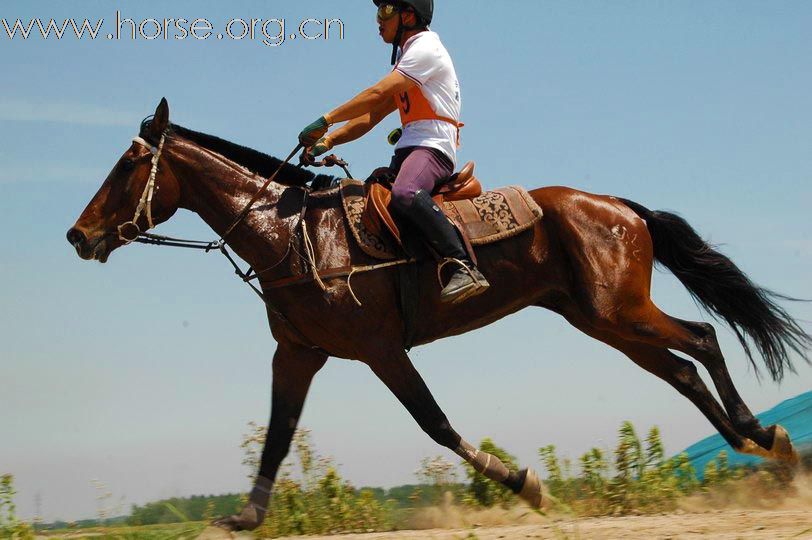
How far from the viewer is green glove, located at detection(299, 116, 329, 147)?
692 centimetres

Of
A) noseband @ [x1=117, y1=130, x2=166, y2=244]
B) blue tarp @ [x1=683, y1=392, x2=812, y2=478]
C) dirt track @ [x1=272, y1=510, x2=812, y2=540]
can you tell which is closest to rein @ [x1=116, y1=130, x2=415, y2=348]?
noseband @ [x1=117, y1=130, x2=166, y2=244]

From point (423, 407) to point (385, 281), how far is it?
854 millimetres

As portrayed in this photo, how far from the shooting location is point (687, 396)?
764 centimetres

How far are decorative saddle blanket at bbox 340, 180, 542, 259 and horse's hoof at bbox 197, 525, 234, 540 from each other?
2.06 meters

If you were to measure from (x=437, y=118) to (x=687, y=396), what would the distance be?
108 inches

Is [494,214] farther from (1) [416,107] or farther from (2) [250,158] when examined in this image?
(2) [250,158]

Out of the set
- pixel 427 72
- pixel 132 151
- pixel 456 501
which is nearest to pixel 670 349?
pixel 456 501

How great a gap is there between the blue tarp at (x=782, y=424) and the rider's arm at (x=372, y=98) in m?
3.93

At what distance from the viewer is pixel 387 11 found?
7.08 meters

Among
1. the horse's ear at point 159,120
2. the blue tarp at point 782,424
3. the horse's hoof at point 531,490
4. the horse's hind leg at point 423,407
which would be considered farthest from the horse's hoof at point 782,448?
the horse's ear at point 159,120

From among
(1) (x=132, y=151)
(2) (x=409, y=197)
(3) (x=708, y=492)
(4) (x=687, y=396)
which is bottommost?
(3) (x=708, y=492)

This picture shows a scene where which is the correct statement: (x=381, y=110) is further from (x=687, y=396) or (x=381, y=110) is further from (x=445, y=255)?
(x=687, y=396)

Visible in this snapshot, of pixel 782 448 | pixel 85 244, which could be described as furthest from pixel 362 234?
pixel 782 448

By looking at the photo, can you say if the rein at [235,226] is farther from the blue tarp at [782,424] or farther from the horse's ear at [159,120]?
the blue tarp at [782,424]
